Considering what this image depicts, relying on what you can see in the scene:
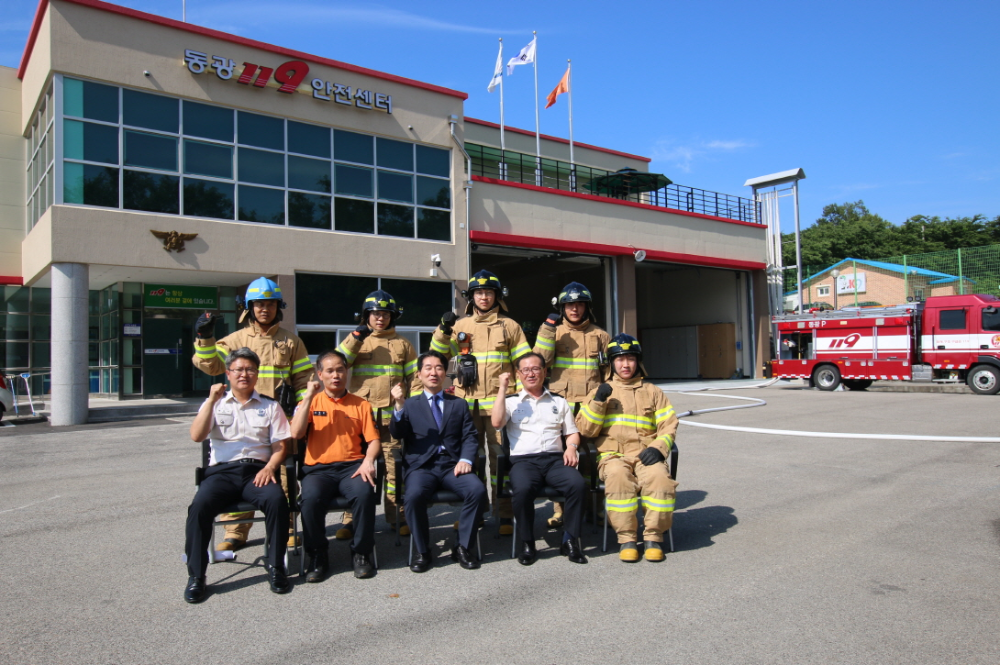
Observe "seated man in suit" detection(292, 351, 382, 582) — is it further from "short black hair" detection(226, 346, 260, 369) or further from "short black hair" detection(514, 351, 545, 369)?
"short black hair" detection(514, 351, 545, 369)

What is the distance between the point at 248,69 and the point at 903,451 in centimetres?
1554

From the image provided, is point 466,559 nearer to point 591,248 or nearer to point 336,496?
point 336,496

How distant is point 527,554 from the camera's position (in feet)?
15.1

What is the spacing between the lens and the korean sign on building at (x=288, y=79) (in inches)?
612

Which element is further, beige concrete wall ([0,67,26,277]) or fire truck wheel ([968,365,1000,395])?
beige concrete wall ([0,67,26,277])

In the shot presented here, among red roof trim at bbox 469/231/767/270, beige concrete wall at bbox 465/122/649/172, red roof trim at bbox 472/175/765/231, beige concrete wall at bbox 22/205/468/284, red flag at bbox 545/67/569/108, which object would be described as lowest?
beige concrete wall at bbox 22/205/468/284

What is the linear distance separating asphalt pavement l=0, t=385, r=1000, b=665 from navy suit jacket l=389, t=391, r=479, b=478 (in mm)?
711

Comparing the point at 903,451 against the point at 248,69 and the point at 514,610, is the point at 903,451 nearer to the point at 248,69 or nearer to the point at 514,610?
the point at 514,610

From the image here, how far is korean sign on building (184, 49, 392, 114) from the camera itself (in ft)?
51.0

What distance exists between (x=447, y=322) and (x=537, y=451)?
124cm

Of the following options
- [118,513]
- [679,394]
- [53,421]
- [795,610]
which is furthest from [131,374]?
[795,610]

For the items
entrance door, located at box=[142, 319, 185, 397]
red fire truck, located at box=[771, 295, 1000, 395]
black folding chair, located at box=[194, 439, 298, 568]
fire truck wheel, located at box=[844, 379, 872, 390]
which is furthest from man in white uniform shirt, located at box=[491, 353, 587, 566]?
fire truck wheel, located at box=[844, 379, 872, 390]

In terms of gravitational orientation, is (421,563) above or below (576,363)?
below

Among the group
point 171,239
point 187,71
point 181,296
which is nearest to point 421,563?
point 171,239
